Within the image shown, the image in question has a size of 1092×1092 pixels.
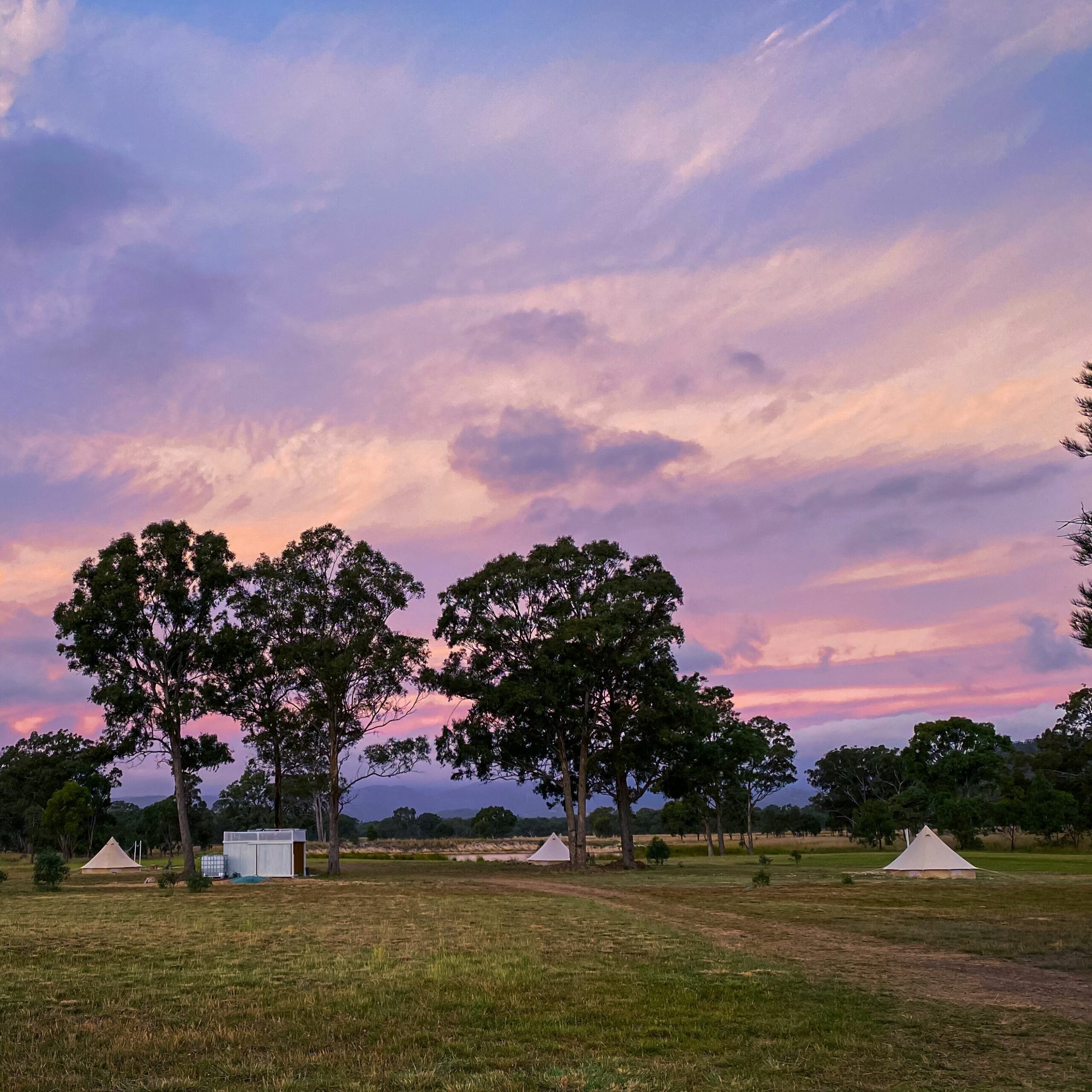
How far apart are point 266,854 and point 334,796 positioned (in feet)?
16.9

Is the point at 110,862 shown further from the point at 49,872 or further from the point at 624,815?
the point at 624,815

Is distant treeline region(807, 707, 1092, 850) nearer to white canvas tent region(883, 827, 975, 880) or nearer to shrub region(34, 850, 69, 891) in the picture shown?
white canvas tent region(883, 827, 975, 880)

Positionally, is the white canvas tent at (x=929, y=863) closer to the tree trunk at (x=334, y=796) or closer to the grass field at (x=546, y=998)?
the grass field at (x=546, y=998)

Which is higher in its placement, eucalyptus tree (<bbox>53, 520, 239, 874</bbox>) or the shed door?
eucalyptus tree (<bbox>53, 520, 239, 874</bbox>)

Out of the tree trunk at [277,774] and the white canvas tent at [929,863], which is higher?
the tree trunk at [277,774]

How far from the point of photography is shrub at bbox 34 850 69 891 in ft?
120

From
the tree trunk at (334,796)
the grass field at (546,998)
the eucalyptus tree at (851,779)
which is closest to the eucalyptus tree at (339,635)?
the tree trunk at (334,796)

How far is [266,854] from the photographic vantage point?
47688 mm

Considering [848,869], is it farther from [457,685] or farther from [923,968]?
[923,968]

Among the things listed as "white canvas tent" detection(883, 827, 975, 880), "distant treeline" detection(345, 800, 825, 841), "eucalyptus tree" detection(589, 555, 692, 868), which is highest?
"eucalyptus tree" detection(589, 555, 692, 868)

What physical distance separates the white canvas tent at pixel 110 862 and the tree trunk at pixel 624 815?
2864 centimetres

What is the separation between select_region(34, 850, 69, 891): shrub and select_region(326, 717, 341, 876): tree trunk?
16.1 meters

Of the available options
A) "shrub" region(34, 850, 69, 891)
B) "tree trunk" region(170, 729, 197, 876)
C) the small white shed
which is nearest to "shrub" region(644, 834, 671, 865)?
the small white shed

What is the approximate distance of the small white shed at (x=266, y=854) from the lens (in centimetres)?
4738
